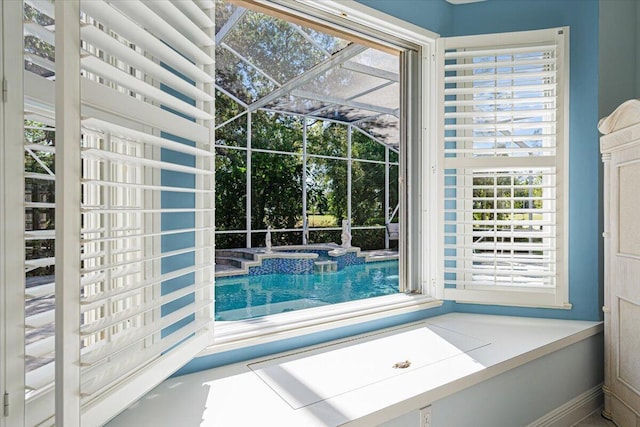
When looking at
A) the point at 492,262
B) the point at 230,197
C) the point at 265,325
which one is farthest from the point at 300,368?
the point at 230,197

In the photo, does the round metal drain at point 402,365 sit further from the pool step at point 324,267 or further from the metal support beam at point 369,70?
the pool step at point 324,267

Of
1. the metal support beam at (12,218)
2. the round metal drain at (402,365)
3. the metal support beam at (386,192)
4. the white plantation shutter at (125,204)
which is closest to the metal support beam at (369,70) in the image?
the metal support beam at (386,192)

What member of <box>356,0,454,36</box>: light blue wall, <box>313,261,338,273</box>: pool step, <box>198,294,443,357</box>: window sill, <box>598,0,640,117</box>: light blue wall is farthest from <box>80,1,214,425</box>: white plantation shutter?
<box>313,261,338,273</box>: pool step

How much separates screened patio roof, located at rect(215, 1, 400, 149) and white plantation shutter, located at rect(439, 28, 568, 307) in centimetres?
241

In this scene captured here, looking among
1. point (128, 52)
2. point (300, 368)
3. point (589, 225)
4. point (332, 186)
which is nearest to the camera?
point (128, 52)

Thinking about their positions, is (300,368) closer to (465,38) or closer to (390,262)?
(465,38)

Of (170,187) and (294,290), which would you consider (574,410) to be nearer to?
(170,187)

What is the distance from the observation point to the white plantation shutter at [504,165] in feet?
8.47

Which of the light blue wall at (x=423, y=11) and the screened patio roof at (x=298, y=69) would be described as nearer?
the light blue wall at (x=423, y=11)

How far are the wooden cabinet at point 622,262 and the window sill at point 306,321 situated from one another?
1.01m

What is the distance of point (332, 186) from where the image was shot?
404 inches

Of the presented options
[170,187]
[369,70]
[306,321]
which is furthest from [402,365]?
[369,70]

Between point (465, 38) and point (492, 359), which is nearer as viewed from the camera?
point (492, 359)

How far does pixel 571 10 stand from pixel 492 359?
2319 mm
